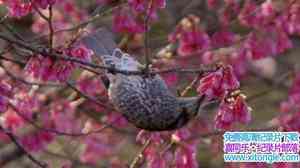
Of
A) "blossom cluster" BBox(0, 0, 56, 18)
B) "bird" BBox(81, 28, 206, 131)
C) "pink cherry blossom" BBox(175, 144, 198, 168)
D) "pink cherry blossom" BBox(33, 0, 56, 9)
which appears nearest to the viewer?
"pink cherry blossom" BBox(33, 0, 56, 9)

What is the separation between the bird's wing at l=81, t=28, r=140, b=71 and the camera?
14.8 feet

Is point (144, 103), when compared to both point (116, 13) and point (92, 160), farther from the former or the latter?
point (92, 160)

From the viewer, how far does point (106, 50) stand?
15.3 feet

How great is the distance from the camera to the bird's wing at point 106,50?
4520mm

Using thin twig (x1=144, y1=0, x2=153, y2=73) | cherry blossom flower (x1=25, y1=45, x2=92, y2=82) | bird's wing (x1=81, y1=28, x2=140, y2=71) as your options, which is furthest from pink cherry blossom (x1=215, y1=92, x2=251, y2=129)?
cherry blossom flower (x1=25, y1=45, x2=92, y2=82)

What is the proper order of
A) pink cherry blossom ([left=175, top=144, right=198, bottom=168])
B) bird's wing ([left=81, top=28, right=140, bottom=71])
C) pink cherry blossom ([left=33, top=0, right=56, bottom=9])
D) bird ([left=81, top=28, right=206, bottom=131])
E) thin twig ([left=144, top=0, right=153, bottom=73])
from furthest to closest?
pink cherry blossom ([left=175, top=144, right=198, bottom=168])
bird's wing ([left=81, top=28, right=140, bottom=71])
bird ([left=81, top=28, right=206, bottom=131])
pink cherry blossom ([left=33, top=0, right=56, bottom=9])
thin twig ([left=144, top=0, right=153, bottom=73])

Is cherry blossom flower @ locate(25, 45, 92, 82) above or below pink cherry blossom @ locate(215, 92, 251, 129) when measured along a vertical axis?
above

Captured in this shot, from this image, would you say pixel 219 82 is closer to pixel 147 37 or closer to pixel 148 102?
pixel 147 37

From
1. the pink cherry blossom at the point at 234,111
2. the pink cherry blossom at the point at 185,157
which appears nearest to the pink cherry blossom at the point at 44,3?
the pink cherry blossom at the point at 234,111

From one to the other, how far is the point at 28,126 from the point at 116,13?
1437 mm

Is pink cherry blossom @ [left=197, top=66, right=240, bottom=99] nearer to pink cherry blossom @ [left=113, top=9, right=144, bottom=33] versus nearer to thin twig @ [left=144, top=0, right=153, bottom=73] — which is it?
thin twig @ [left=144, top=0, right=153, bottom=73]

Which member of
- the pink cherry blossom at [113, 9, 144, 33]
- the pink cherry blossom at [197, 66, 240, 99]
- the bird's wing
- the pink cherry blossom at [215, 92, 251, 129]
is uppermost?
the pink cherry blossom at [113, 9, 144, 33]

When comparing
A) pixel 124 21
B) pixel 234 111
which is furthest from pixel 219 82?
pixel 124 21

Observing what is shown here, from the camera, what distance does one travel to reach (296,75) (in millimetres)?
6250
